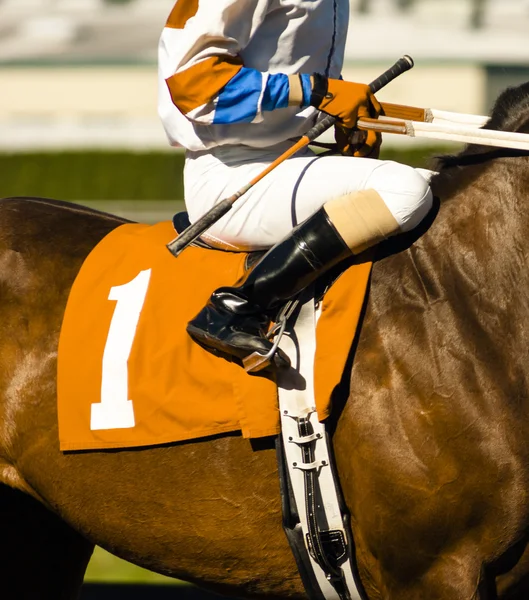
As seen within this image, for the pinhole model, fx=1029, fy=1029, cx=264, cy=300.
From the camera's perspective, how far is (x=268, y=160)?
312 cm

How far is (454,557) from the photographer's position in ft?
9.25

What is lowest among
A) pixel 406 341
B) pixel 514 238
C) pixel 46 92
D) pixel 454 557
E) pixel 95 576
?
pixel 46 92

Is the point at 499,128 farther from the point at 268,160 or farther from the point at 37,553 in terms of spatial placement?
the point at 37,553

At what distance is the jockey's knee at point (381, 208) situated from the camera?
2.83 metres

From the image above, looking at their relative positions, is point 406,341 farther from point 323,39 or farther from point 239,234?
point 323,39

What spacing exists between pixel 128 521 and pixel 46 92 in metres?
28.1

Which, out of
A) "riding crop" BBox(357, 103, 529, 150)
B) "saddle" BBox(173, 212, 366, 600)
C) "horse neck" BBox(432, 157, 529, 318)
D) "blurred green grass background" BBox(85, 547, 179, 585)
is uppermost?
"riding crop" BBox(357, 103, 529, 150)

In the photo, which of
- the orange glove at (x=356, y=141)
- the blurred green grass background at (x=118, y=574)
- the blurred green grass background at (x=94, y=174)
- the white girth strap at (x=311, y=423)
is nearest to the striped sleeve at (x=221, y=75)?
the orange glove at (x=356, y=141)

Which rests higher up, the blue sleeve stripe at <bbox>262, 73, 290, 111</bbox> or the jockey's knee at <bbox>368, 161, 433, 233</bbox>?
the blue sleeve stripe at <bbox>262, 73, 290, 111</bbox>

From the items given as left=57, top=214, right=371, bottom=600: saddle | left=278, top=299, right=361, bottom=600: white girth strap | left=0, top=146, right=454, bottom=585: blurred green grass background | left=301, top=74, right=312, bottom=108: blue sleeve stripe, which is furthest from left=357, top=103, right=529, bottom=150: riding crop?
left=0, top=146, right=454, bottom=585: blurred green grass background

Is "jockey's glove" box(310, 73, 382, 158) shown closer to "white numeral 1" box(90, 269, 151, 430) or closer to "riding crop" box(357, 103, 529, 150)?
"riding crop" box(357, 103, 529, 150)

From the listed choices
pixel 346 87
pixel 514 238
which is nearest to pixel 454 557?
pixel 514 238

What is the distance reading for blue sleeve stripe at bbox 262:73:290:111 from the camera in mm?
2895

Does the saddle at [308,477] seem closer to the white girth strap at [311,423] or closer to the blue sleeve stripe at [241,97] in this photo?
the white girth strap at [311,423]
